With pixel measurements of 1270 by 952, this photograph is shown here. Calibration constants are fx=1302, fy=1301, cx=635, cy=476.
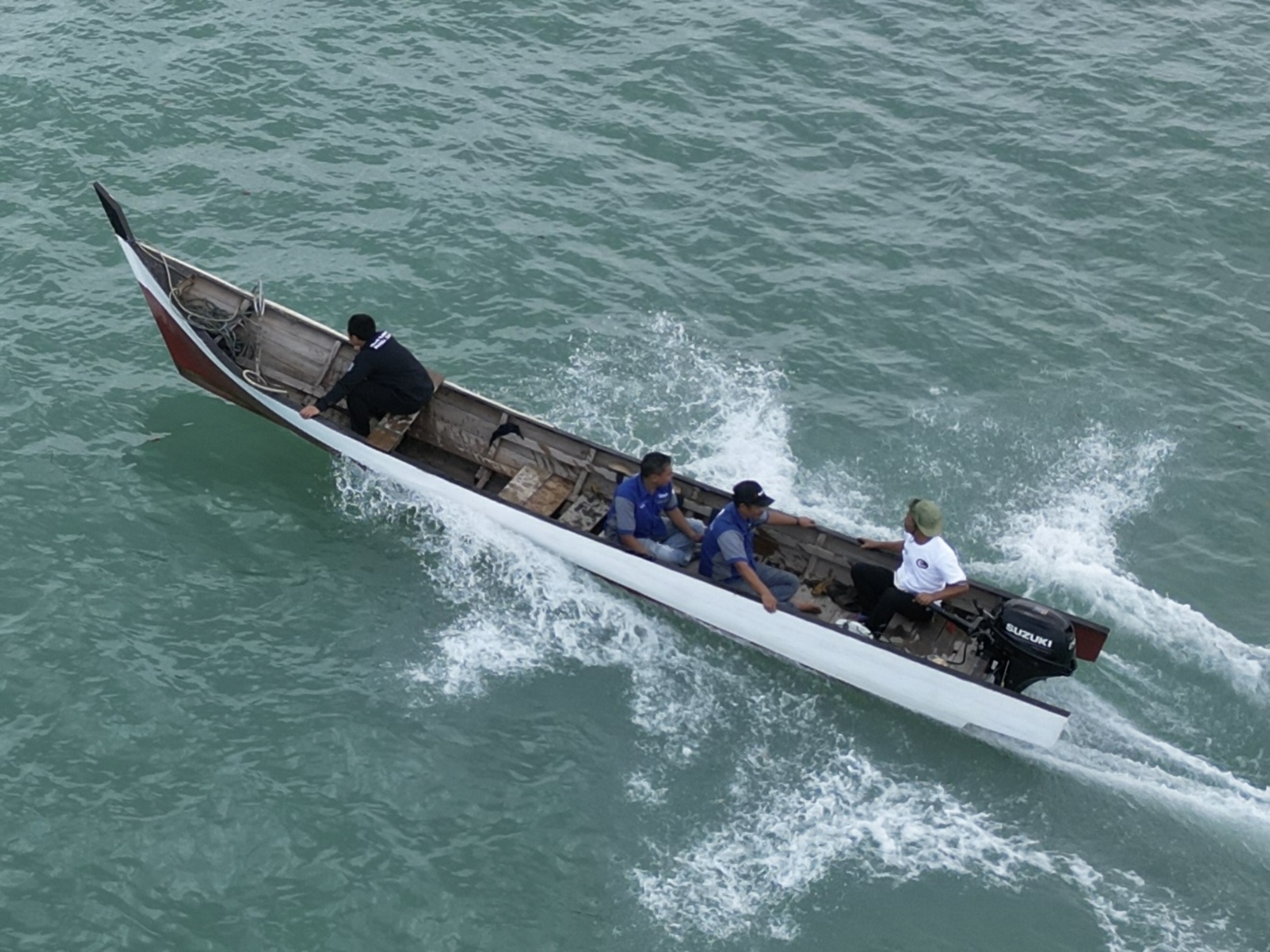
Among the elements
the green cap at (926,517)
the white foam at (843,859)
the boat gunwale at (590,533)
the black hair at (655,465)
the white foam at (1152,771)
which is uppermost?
the green cap at (926,517)

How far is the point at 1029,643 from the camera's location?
13.0 meters

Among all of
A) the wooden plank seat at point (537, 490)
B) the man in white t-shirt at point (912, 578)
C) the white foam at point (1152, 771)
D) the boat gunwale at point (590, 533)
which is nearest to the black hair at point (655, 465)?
the boat gunwale at point (590, 533)

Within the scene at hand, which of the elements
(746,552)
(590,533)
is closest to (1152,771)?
(746,552)

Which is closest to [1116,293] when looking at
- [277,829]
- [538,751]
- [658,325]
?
[658,325]

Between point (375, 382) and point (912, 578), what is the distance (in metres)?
6.74

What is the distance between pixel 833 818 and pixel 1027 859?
75.3 inches

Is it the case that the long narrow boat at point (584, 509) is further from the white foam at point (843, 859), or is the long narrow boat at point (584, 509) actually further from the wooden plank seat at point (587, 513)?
the white foam at point (843, 859)

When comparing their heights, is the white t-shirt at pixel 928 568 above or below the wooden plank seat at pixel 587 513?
above

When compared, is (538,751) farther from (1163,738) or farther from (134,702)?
(1163,738)

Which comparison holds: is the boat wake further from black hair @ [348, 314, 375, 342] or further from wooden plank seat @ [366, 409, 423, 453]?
black hair @ [348, 314, 375, 342]

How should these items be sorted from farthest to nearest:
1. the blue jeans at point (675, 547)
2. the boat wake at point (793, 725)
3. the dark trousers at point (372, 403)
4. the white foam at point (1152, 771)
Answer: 1. the dark trousers at point (372, 403)
2. the blue jeans at point (675, 547)
3. the white foam at point (1152, 771)
4. the boat wake at point (793, 725)

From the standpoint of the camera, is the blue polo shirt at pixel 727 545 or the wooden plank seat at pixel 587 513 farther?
the wooden plank seat at pixel 587 513

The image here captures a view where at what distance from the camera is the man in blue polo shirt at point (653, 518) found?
554 inches

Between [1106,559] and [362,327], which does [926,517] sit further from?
[362,327]
